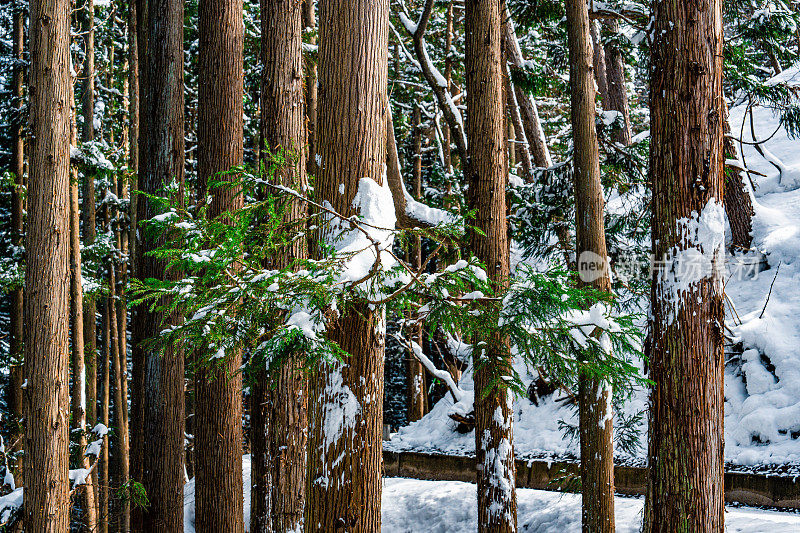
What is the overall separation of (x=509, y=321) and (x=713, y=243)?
1.62 metres

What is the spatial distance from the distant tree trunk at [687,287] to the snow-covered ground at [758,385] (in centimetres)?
532

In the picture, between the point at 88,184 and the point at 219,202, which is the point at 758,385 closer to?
the point at 219,202

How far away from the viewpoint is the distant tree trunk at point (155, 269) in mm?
7316

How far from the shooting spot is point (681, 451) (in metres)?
3.99

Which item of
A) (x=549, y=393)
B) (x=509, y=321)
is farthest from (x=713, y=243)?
(x=549, y=393)

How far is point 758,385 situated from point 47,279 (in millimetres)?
9988

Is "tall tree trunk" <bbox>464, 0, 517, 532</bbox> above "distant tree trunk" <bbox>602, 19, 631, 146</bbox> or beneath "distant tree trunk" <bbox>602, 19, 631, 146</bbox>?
beneath

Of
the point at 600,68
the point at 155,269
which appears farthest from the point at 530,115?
the point at 155,269

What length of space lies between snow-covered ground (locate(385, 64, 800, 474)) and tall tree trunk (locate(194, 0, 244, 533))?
19.7ft

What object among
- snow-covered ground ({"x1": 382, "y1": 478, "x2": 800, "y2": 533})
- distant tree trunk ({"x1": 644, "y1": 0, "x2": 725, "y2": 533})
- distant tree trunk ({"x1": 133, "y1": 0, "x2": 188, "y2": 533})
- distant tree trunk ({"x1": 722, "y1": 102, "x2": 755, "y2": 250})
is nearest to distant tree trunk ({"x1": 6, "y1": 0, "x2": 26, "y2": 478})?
distant tree trunk ({"x1": 133, "y1": 0, "x2": 188, "y2": 533})

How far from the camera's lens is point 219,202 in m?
6.44

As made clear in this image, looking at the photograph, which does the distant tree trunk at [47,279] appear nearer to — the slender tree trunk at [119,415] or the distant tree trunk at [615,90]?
the slender tree trunk at [119,415]

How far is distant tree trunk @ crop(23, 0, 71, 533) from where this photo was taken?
6156mm

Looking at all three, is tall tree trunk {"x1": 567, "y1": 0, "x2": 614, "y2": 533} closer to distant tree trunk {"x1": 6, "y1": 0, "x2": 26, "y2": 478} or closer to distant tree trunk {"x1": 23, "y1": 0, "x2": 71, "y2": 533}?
distant tree trunk {"x1": 23, "y1": 0, "x2": 71, "y2": 533}
